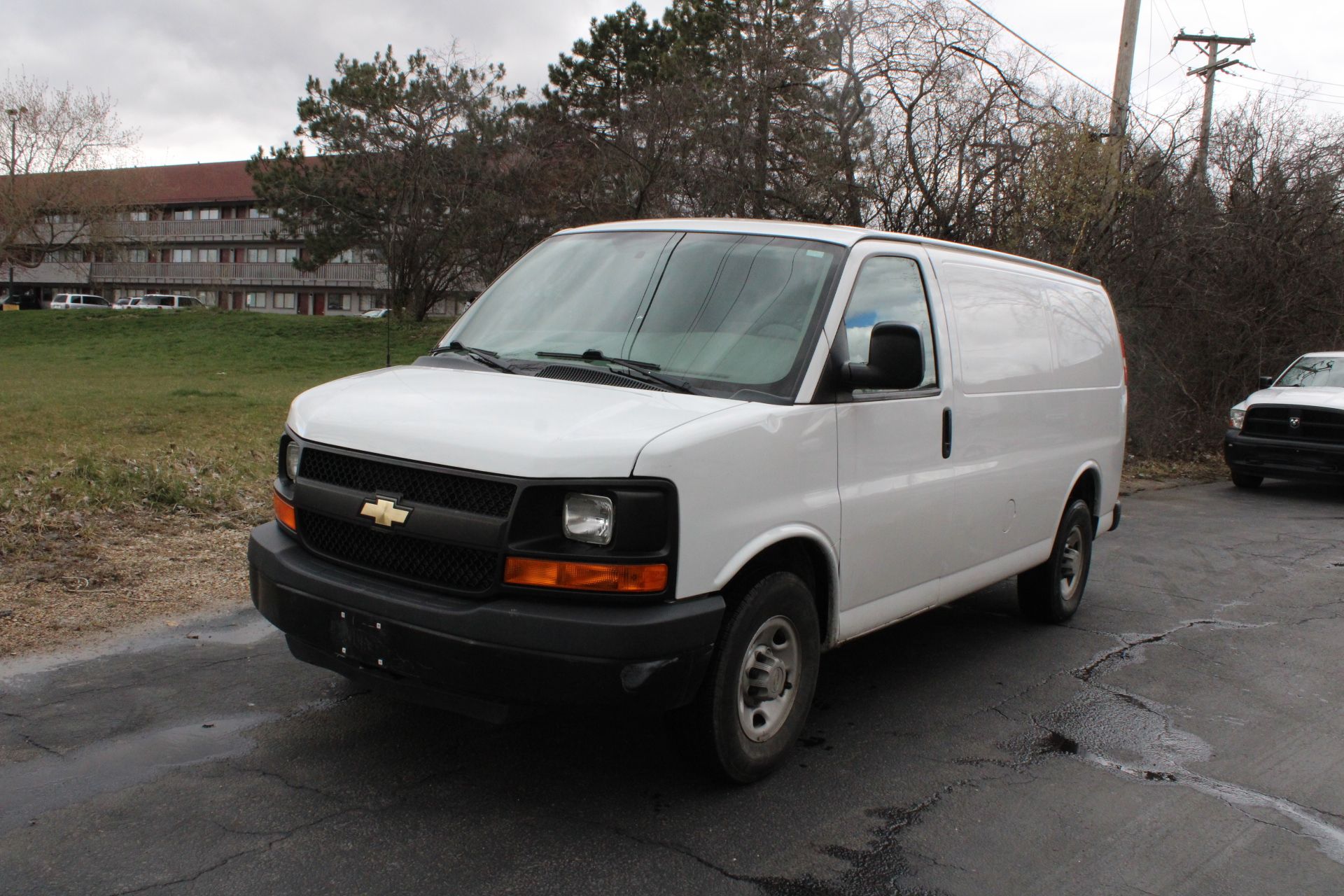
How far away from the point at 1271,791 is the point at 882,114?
13456mm

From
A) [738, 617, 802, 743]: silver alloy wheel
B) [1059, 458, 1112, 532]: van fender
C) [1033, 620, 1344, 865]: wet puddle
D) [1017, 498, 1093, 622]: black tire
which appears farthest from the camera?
[1017, 498, 1093, 622]: black tire

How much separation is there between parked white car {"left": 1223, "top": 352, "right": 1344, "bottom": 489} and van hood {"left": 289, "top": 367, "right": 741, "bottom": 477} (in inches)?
467

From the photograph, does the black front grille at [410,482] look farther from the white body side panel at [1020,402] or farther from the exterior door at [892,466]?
the white body side panel at [1020,402]

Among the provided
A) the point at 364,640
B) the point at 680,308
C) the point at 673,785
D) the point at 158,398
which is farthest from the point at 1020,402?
the point at 158,398

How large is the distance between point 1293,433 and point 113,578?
12.9 m

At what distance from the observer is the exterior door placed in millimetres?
4207

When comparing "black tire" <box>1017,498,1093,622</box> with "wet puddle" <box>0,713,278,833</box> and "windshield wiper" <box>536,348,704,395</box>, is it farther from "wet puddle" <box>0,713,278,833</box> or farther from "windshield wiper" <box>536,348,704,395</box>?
"wet puddle" <box>0,713,278,833</box>

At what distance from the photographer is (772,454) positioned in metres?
3.74

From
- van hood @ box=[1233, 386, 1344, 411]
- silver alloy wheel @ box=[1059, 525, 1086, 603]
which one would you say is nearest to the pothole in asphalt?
silver alloy wheel @ box=[1059, 525, 1086, 603]

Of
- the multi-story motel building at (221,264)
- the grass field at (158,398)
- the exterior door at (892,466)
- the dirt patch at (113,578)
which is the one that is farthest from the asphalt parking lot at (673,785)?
the multi-story motel building at (221,264)

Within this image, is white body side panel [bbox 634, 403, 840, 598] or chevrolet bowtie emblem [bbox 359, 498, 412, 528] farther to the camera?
chevrolet bowtie emblem [bbox 359, 498, 412, 528]

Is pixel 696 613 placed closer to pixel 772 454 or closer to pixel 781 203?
pixel 772 454

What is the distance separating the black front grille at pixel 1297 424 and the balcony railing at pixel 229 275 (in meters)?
68.1

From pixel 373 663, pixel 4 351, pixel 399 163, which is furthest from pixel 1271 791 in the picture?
pixel 4 351
